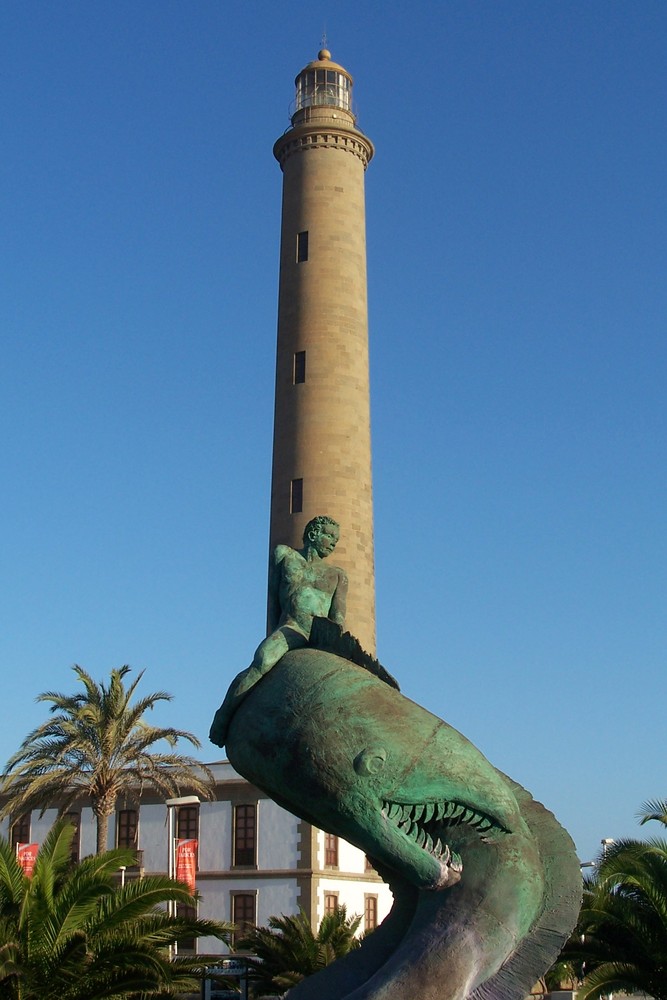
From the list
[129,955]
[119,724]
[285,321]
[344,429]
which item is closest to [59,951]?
[129,955]

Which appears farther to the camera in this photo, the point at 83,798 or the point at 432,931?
the point at 83,798

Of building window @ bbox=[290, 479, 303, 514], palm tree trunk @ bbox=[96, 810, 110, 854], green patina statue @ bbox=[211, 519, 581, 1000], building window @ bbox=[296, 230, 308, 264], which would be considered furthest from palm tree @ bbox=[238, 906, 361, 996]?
building window @ bbox=[296, 230, 308, 264]

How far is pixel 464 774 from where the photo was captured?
307 inches

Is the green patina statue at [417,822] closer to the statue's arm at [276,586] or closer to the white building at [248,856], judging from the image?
the statue's arm at [276,586]

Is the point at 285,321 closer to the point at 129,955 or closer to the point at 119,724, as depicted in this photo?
the point at 119,724

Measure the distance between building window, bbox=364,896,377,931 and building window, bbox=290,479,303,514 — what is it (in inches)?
468

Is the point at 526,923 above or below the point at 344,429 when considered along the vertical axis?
below

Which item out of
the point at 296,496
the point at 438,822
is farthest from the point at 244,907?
the point at 438,822

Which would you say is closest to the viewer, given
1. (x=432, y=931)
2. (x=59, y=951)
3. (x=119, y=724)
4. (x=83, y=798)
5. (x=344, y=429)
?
(x=432, y=931)

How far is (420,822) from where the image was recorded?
7820mm

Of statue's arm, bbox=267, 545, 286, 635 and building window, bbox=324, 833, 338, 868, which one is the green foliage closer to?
statue's arm, bbox=267, 545, 286, 635

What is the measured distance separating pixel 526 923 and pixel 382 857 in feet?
3.10

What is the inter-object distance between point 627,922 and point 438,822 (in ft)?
39.6

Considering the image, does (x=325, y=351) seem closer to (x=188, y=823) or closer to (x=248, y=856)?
(x=188, y=823)
